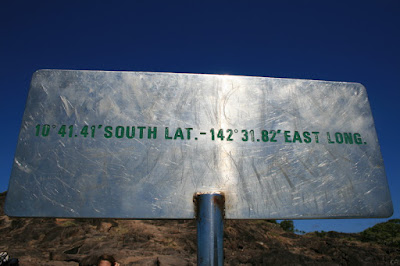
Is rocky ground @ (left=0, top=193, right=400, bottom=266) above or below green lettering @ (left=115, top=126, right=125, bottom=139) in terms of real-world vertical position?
below

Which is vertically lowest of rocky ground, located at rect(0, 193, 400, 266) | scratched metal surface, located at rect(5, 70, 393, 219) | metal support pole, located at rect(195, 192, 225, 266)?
rocky ground, located at rect(0, 193, 400, 266)

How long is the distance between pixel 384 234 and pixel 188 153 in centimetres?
3342

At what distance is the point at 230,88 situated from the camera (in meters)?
1.98

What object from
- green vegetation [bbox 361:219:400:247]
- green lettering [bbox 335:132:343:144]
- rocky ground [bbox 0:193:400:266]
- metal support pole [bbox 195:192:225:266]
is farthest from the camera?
green vegetation [bbox 361:219:400:247]

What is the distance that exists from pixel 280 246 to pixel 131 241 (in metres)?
12.8

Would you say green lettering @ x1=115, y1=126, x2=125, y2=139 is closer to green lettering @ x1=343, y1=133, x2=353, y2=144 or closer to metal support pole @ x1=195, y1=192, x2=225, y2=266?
metal support pole @ x1=195, y1=192, x2=225, y2=266

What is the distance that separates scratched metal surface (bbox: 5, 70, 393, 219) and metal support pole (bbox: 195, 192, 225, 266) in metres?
0.10

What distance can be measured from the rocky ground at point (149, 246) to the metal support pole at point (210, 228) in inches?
550

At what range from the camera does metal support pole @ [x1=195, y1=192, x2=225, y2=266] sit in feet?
4.69

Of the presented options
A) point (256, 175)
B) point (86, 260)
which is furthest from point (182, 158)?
point (86, 260)

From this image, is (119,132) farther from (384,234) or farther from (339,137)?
(384,234)

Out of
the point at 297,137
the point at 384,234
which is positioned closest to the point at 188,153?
the point at 297,137

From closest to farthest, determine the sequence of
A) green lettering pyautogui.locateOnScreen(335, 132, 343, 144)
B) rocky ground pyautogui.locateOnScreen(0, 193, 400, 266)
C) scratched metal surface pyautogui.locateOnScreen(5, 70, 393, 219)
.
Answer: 1. scratched metal surface pyautogui.locateOnScreen(5, 70, 393, 219)
2. green lettering pyautogui.locateOnScreen(335, 132, 343, 144)
3. rocky ground pyautogui.locateOnScreen(0, 193, 400, 266)

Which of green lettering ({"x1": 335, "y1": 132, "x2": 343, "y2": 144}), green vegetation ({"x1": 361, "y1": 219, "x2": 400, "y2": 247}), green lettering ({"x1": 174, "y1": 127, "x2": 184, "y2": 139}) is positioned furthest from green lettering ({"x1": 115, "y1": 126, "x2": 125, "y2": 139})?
green vegetation ({"x1": 361, "y1": 219, "x2": 400, "y2": 247})
